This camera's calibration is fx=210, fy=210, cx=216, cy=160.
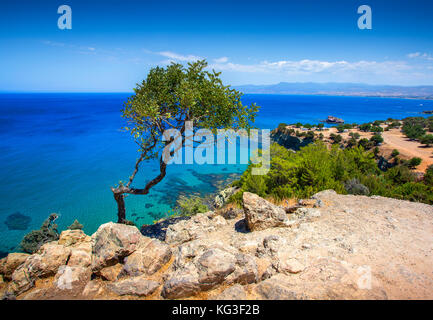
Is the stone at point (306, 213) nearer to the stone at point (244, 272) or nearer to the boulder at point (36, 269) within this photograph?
the stone at point (244, 272)

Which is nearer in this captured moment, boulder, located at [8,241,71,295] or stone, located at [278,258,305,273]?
stone, located at [278,258,305,273]

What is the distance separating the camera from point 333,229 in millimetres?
6914

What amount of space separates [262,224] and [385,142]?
119ft

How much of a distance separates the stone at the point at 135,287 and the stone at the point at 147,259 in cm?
38

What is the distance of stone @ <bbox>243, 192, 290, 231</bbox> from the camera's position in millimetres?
7340

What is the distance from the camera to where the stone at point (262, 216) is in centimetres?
734

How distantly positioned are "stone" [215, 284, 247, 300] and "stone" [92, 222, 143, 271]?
319 centimetres

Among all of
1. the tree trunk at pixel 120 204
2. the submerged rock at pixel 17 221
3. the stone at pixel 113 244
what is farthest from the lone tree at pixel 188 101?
A: the submerged rock at pixel 17 221

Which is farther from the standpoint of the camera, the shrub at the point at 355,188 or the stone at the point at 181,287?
the shrub at the point at 355,188

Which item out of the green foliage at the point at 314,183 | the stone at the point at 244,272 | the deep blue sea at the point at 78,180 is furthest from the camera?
the deep blue sea at the point at 78,180

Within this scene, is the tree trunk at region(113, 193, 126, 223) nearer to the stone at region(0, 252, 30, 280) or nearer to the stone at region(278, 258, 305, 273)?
the stone at region(0, 252, 30, 280)

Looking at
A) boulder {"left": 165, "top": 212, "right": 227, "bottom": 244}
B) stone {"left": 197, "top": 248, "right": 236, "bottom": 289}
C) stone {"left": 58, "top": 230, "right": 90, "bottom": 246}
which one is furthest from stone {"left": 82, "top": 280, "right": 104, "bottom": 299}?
stone {"left": 58, "top": 230, "right": 90, "bottom": 246}

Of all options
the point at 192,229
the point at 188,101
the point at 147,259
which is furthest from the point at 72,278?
the point at 188,101
